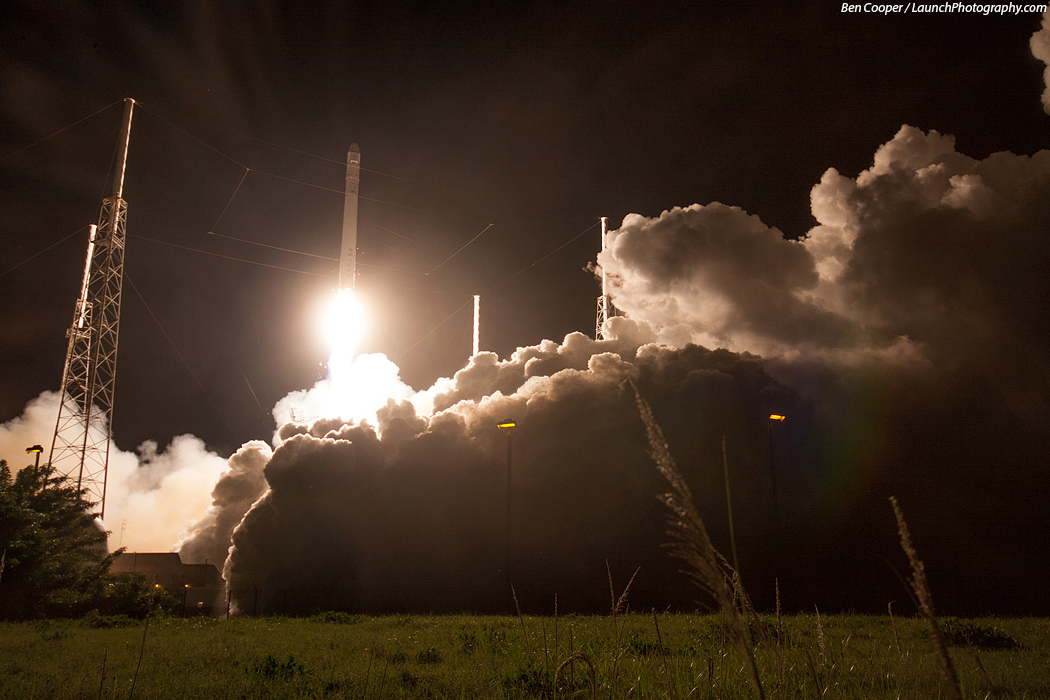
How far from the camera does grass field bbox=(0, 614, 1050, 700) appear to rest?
18.4 ft

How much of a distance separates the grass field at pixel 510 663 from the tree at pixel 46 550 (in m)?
9.43

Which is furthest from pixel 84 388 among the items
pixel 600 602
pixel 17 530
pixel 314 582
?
pixel 600 602

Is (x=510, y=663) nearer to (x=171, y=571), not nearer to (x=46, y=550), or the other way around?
(x=46, y=550)

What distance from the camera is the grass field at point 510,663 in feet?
18.4

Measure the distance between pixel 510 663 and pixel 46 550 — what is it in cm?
2475

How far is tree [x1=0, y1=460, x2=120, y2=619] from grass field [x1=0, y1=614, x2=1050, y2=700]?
9.43 meters

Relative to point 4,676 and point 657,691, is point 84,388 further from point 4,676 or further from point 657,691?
point 657,691

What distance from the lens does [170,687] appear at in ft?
26.6

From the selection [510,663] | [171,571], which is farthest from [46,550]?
[171,571]

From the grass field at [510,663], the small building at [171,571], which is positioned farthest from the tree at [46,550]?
the small building at [171,571]

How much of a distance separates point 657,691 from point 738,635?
14.3 feet

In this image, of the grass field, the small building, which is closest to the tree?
the grass field

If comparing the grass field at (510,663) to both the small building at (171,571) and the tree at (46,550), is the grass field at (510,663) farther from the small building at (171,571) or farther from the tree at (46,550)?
the small building at (171,571)

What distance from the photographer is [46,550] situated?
24594 millimetres
